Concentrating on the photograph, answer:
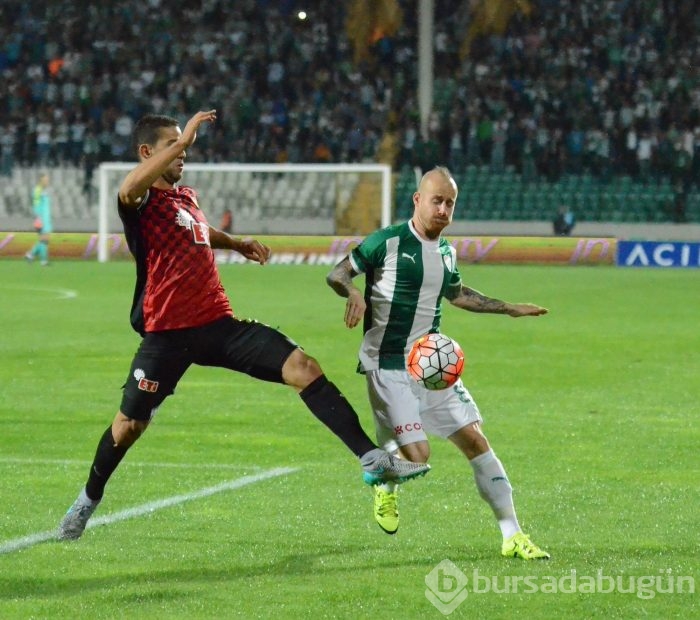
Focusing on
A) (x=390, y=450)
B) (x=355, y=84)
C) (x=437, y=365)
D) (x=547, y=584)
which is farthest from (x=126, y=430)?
(x=355, y=84)

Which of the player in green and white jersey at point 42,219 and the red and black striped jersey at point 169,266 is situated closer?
the red and black striped jersey at point 169,266

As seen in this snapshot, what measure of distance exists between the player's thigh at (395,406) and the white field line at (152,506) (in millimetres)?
1497

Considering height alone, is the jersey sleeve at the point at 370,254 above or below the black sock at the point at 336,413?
above

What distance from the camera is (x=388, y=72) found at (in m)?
39.1

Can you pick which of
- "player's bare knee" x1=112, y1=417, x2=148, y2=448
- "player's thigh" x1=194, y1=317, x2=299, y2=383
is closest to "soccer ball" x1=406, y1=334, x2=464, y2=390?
"player's thigh" x1=194, y1=317, x2=299, y2=383

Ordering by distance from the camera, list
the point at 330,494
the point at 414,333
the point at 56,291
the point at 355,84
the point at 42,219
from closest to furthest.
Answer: the point at 414,333
the point at 330,494
the point at 56,291
the point at 42,219
the point at 355,84

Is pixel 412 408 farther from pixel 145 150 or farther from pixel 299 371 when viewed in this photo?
pixel 145 150

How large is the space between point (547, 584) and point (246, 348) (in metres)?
1.74

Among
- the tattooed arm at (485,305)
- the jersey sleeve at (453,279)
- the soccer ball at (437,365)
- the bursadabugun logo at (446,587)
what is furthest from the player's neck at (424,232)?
the bursadabugun logo at (446,587)

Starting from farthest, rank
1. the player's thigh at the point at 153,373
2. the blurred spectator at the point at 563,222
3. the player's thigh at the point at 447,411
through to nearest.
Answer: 1. the blurred spectator at the point at 563,222
2. the player's thigh at the point at 153,373
3. the player's thigh at the point at 447,411

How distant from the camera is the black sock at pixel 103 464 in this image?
6.71 meters

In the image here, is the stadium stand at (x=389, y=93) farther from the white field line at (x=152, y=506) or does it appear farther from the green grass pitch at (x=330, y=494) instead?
the white field line at (x=152, y=506)

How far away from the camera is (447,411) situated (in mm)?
6398

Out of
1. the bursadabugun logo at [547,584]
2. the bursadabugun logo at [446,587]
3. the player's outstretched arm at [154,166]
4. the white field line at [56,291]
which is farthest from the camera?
the white field line at [56,291]
